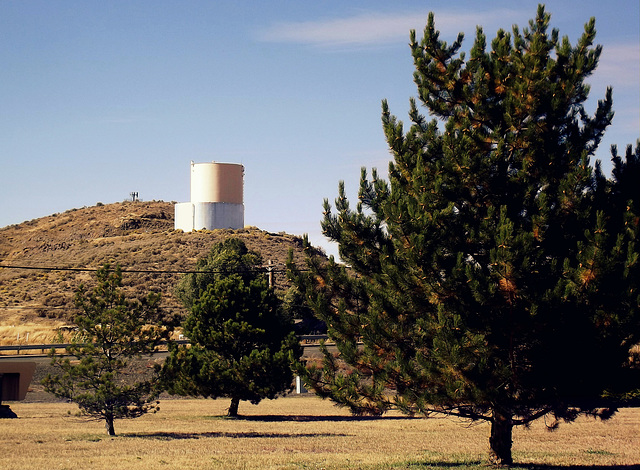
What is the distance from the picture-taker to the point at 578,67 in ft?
49.2

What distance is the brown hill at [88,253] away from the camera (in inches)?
3022

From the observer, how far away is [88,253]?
11044cm

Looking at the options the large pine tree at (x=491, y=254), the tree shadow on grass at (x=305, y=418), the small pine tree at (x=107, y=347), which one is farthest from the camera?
the tree shadow on grass at (x=305, y=418)

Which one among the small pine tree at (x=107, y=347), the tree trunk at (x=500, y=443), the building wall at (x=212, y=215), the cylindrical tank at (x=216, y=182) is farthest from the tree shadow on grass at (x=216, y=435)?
the building wall at (x=212, y=215)

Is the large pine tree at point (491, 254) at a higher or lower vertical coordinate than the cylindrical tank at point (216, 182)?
lower

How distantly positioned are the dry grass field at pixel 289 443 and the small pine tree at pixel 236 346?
61.0 inches

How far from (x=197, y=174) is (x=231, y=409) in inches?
2836

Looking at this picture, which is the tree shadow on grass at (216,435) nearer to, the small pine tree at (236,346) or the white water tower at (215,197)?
the small pine tree at (236,346)

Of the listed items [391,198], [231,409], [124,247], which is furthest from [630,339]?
[124,247]

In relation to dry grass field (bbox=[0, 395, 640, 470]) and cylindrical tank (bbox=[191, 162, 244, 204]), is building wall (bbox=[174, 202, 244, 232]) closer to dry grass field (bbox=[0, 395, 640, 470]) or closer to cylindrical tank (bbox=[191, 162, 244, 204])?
cylindrical tank (bbox=[191, 162, 244, 204])

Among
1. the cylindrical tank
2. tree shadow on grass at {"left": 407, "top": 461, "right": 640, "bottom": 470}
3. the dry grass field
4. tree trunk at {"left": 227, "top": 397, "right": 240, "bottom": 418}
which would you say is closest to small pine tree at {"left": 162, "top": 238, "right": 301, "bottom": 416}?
tree trunk at {"left": 227, "top": 397, "right": 240, "bottom": 418}

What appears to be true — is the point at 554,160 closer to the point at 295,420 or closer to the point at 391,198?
the point at 391,198

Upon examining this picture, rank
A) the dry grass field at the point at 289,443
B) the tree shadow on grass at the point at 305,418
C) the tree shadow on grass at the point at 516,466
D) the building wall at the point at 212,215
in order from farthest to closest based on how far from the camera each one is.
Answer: the building wall at the point at 212,215 → the tree shadow on grass at the point at 305,418 → the dry grass field at the point at 289,443 → the tree shadow on grass at the point at 516,466

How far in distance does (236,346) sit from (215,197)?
7405 cm
